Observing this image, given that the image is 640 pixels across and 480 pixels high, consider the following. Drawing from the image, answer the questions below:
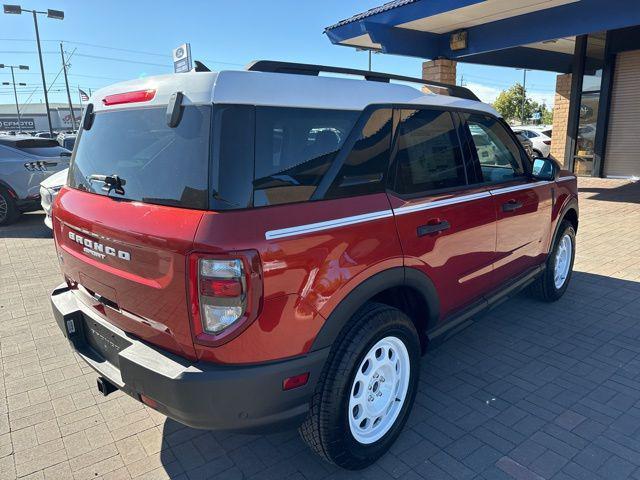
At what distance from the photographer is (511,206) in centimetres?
352

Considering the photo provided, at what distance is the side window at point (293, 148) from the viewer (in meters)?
2.00

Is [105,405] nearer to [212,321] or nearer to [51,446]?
[51,446]

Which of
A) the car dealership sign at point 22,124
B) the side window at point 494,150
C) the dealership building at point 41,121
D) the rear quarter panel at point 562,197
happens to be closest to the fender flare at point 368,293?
the side window at point 494,150

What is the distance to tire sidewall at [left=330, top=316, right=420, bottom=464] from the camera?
2279 mm

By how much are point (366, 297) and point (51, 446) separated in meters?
2.05

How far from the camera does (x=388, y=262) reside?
2.42 m

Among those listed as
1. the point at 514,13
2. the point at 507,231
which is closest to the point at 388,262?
the point at 507,231

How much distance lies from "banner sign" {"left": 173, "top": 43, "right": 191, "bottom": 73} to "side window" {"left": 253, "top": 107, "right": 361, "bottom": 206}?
19.0 ft

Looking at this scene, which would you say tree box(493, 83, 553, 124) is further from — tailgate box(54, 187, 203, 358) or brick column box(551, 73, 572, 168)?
tailgate box(54, 187, 203, 358)

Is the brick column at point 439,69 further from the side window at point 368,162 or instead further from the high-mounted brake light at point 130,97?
the high-mounted brake light at point 130,97

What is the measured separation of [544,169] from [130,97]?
126 inches

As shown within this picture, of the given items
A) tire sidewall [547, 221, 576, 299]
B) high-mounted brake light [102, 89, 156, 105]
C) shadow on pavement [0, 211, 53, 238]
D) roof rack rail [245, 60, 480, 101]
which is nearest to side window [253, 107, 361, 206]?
roof rack rail [245, 60, 480, 101]

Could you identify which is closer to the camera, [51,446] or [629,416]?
[51,446]

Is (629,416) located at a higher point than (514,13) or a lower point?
lower
